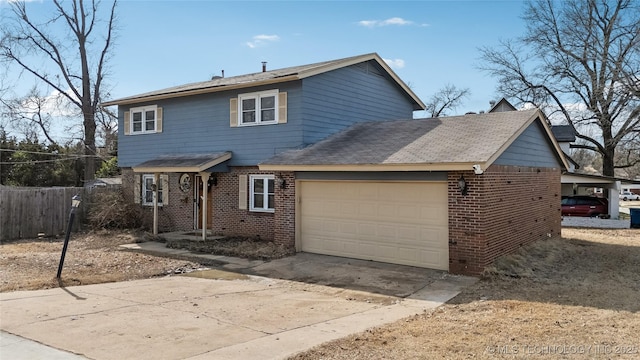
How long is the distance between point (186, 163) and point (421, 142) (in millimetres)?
7721

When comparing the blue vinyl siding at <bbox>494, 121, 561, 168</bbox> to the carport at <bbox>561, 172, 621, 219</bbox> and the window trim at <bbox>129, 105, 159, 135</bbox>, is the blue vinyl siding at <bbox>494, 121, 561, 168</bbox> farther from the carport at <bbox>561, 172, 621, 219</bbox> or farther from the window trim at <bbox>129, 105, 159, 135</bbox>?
the window trim at <bbox>129, 105, 159, 135</bbox>

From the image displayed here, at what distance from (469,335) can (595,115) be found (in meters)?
30.9

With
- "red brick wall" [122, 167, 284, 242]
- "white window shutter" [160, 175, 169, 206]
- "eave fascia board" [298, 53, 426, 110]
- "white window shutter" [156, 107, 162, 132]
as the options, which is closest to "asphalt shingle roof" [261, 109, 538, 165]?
"red brick wall" [122, 167, 284, 242]

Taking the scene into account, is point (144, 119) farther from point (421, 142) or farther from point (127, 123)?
point (421, 142)

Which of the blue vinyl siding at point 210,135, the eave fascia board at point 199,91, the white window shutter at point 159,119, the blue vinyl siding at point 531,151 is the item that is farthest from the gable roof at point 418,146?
the white window shutter at point 159,119

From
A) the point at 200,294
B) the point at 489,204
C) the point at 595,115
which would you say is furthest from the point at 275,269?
the point at 595,115

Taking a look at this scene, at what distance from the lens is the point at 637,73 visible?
2652cm

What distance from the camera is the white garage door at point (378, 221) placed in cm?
1062

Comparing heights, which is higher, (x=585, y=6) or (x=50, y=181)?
(x=585, y=6)

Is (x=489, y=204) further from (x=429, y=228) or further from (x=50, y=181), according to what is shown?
(x=50, y=181)

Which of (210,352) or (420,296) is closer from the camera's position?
(210,352)

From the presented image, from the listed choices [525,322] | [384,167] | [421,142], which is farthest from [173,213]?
[525,322]

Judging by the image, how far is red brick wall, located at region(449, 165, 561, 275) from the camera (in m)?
9.89

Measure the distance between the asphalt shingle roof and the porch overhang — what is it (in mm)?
2516
